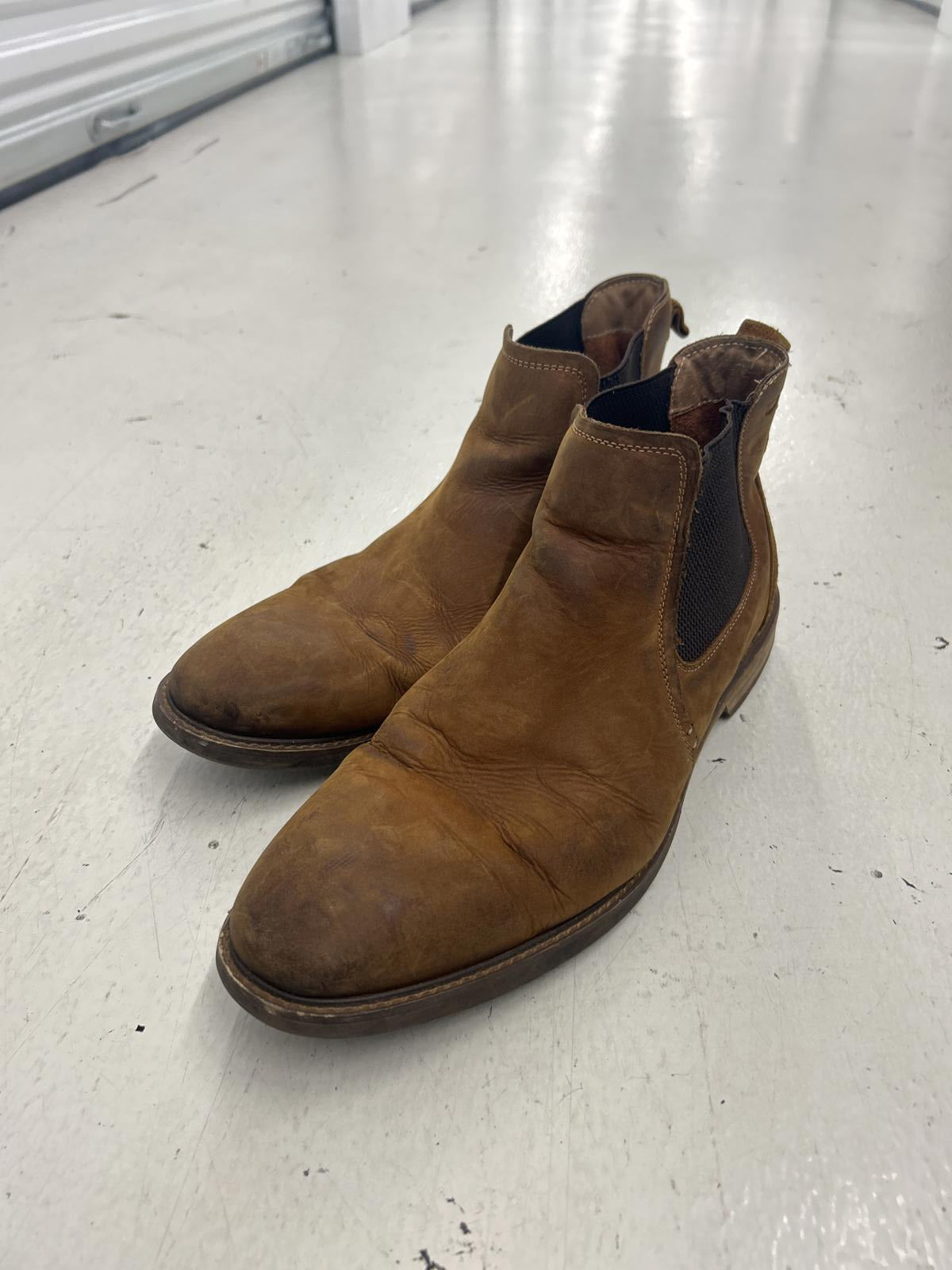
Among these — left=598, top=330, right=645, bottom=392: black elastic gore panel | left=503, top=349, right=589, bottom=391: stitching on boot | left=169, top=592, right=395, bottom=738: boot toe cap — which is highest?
left=503, top=349, right=589, bottom=391: stitching on boot

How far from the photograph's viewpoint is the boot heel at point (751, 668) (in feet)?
2.75

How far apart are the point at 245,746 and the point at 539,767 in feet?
0.80

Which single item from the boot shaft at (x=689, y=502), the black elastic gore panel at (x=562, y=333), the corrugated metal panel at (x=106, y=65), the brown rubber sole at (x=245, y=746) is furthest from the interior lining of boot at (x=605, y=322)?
the corrugated metal panel at (x=106, y=65)

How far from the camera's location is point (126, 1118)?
583 mm

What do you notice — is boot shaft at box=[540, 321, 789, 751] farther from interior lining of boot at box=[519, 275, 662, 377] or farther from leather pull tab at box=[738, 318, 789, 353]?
interior lining of boot at box=[519, 275, 662, 377]

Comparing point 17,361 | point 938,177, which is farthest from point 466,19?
point 17,361

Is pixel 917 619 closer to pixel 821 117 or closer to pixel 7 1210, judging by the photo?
pixel 7 1210

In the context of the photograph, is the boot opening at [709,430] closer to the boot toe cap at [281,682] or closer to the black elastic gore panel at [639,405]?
the black elastic gore panel at [639,405]

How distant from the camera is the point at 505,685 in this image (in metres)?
0.71

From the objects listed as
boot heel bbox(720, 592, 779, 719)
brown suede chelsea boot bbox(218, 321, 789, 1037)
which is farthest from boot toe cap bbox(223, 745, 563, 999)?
boot heel bbox(720, 592, 779, 719)

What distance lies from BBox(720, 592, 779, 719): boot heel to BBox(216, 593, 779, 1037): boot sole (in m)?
0.22

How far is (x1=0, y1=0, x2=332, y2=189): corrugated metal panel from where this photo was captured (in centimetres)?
226

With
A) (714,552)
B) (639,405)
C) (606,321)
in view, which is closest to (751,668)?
(714,552)

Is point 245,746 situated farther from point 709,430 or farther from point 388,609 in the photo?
point 709,430
